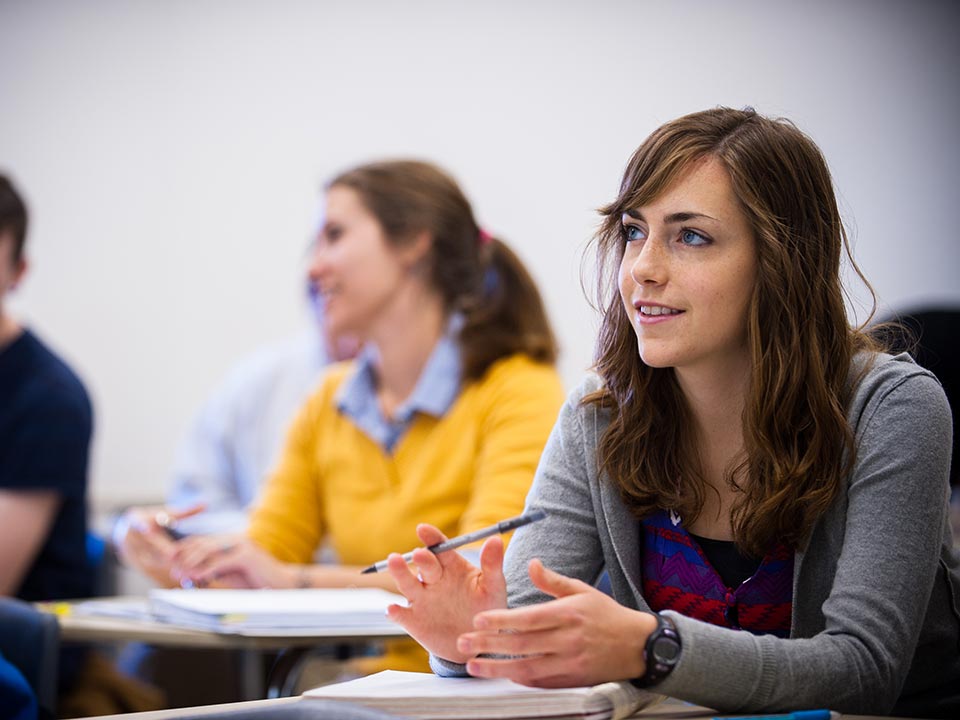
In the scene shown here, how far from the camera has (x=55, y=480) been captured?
2.42 meters

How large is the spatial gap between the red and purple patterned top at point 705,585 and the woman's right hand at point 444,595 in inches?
10.2

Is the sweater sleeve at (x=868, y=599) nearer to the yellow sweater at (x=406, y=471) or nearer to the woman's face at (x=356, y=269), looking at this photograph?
the yellow sweater at (x=406, y=471)

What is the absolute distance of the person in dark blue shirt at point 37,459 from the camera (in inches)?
93.8

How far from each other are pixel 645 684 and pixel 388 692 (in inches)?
9.6

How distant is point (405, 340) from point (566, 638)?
1.49m

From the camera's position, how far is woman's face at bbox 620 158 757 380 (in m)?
1.28

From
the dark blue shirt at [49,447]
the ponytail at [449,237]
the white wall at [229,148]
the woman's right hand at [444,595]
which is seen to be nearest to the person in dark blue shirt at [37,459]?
the dark blue shirt at [49,447]

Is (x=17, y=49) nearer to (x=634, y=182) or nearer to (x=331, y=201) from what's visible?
(x=331, y=201)

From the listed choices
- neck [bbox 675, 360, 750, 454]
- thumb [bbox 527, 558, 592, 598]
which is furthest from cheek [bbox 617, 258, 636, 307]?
thumb [bbox 527, 558, 592, 598]

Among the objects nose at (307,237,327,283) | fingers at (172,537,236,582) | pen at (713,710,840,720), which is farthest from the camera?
nose at (307,237,327,283)

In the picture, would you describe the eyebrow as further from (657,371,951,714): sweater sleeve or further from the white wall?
the white wall

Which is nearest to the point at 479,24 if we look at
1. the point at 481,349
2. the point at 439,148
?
the point at 439,148

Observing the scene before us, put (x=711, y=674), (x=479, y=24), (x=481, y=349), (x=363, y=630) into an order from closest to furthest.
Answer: (x=711, y=674) → (x=363, y=630) → (x=481, y=349) → (x=479, y=24)

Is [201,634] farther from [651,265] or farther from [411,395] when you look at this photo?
[651,265]
